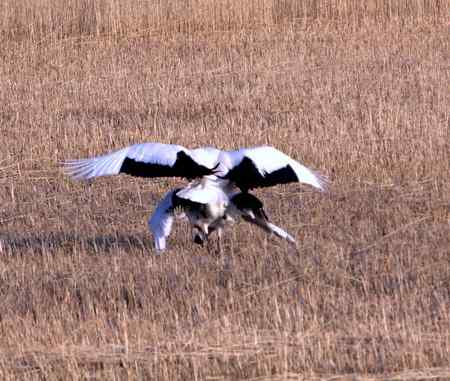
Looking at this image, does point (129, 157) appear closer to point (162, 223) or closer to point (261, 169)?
point (162, 223)

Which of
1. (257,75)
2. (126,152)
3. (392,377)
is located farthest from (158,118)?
(392,377)

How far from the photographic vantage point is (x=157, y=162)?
266 inches

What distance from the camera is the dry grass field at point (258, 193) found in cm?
537

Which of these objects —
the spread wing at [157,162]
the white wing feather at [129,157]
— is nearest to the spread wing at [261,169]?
the spread wing at [157,162]

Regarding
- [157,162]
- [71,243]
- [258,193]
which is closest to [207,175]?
[157,162]

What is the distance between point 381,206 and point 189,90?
528 centimetres

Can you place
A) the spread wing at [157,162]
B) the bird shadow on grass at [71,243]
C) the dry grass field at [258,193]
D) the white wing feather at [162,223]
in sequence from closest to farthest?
the dry grass field at [258,193], the spread wing at [157,162], the white wing feather at [162,223], the bird shadow on grass at [71,243]

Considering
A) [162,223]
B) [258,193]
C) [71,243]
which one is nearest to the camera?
[162,223]

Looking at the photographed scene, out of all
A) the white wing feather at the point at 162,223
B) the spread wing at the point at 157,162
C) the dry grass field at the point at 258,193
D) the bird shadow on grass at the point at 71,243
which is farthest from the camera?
the bird shadow on grass at the point at 71,243

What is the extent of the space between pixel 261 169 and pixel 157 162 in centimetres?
58

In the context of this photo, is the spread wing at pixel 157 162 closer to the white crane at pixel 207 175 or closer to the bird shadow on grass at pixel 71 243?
the white crane at pixel 207 175

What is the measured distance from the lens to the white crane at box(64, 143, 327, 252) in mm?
6754

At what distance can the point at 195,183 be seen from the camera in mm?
7008

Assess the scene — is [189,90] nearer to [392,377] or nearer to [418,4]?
[418,4]
